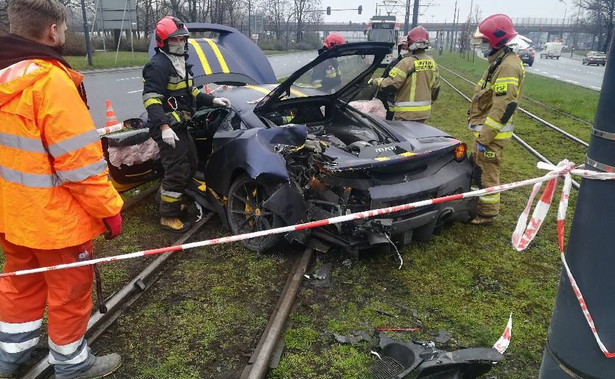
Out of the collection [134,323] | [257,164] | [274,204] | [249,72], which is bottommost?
[134,323]

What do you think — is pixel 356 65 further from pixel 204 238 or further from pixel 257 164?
pixel 204 238

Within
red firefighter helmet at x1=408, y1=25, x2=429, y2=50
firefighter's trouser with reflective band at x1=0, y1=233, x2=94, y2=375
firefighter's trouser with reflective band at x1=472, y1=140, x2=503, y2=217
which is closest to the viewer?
firefighter's trouser with reflective band at x1=0, y1=233, x2=94, y2=375

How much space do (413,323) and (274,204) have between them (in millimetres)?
1422

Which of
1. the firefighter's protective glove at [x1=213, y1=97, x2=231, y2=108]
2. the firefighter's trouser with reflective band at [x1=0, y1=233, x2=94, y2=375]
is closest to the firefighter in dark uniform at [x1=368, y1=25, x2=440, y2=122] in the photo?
the firefighter's protective glove at [x1=213, y1=97, x2=231, y2=108]

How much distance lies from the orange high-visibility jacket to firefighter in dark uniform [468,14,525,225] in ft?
11.5

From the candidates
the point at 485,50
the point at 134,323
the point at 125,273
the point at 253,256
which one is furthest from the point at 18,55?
the point at 485,50

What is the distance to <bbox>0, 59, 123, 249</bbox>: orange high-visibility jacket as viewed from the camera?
2332 millimetres

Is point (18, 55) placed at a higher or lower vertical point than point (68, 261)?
higher

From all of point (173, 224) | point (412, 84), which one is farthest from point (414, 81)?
point (173, 224)

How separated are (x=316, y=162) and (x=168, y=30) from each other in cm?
204

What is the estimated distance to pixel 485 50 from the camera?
4.91 meters

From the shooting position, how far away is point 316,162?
3.91 meters

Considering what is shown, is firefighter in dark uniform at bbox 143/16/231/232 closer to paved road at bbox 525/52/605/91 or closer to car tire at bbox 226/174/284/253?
car tire at bbox 226/174/284/253

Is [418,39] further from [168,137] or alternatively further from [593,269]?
[593,269]
